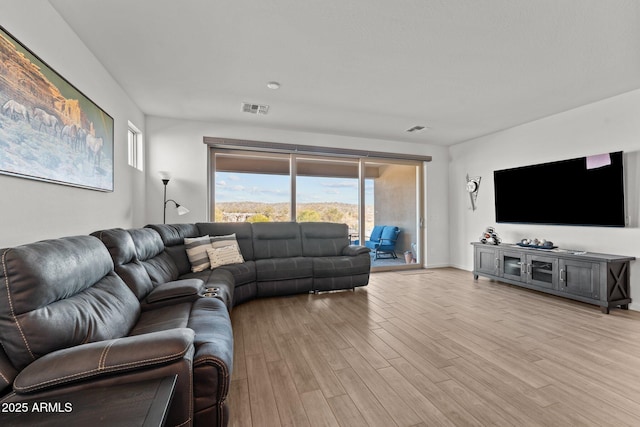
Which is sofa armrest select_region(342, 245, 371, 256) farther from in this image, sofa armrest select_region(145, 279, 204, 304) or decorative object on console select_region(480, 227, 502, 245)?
sofa armrest select_region(145, 279, 204, 304)

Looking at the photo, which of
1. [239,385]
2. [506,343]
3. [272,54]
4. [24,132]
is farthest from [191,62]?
[506,343]

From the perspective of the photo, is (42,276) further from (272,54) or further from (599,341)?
(599,341)

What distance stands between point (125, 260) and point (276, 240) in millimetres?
2326

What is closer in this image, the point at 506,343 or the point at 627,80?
the point at 506,343

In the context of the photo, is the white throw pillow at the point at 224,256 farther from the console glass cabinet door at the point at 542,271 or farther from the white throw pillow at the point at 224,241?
the console glass cabinet door at the point at 542,271

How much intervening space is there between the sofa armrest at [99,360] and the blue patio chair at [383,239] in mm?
4851

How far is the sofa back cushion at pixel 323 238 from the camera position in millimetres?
4469

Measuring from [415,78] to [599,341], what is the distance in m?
2.93

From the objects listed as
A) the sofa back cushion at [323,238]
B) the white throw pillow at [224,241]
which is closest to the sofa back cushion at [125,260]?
the white throw pillow at [224,241]

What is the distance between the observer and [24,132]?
171 centimetres

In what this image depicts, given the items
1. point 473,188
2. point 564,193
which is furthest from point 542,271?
point 473,188

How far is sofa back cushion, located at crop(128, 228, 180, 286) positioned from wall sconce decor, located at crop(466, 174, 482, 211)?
5.03m

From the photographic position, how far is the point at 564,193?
388 centimetres

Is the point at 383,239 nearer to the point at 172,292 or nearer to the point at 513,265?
the point at 513,265
